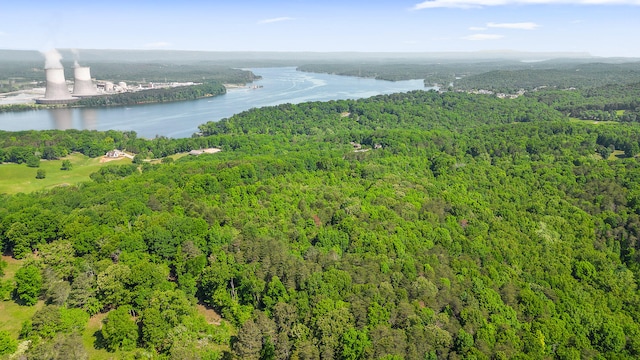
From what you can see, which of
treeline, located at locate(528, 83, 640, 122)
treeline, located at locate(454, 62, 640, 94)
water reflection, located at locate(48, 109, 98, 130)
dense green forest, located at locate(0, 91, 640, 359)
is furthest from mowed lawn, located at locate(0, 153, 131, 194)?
treeline, located at locate(454, 62, 640, 94)

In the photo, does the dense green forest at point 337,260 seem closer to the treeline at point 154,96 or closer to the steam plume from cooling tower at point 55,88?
the steam plume from cooling tower at point 55,88

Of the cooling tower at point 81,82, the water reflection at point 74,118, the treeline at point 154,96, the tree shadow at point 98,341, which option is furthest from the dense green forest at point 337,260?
the cooling tower at point 81,82

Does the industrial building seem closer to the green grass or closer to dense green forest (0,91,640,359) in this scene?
dense green forest (0,91,640,359)

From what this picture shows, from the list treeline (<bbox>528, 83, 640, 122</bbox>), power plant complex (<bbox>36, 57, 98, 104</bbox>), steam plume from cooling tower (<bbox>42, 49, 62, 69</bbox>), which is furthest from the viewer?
steam plume from cooling tower (<bbox>42, 49, 62, 69</bbox>)

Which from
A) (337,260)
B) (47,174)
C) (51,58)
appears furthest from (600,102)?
(51,58)

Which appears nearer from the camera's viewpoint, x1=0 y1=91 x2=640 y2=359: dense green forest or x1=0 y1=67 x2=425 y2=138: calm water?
x1=0 y1=91 x2=640 y2=359: dense green forest

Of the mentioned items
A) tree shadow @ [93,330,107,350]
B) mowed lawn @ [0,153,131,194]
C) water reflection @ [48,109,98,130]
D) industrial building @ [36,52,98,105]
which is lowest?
tree shadow @ [93,330,107,350]

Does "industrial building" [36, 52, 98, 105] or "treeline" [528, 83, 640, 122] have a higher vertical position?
"industrial building" [36, 52, 98, 105]
